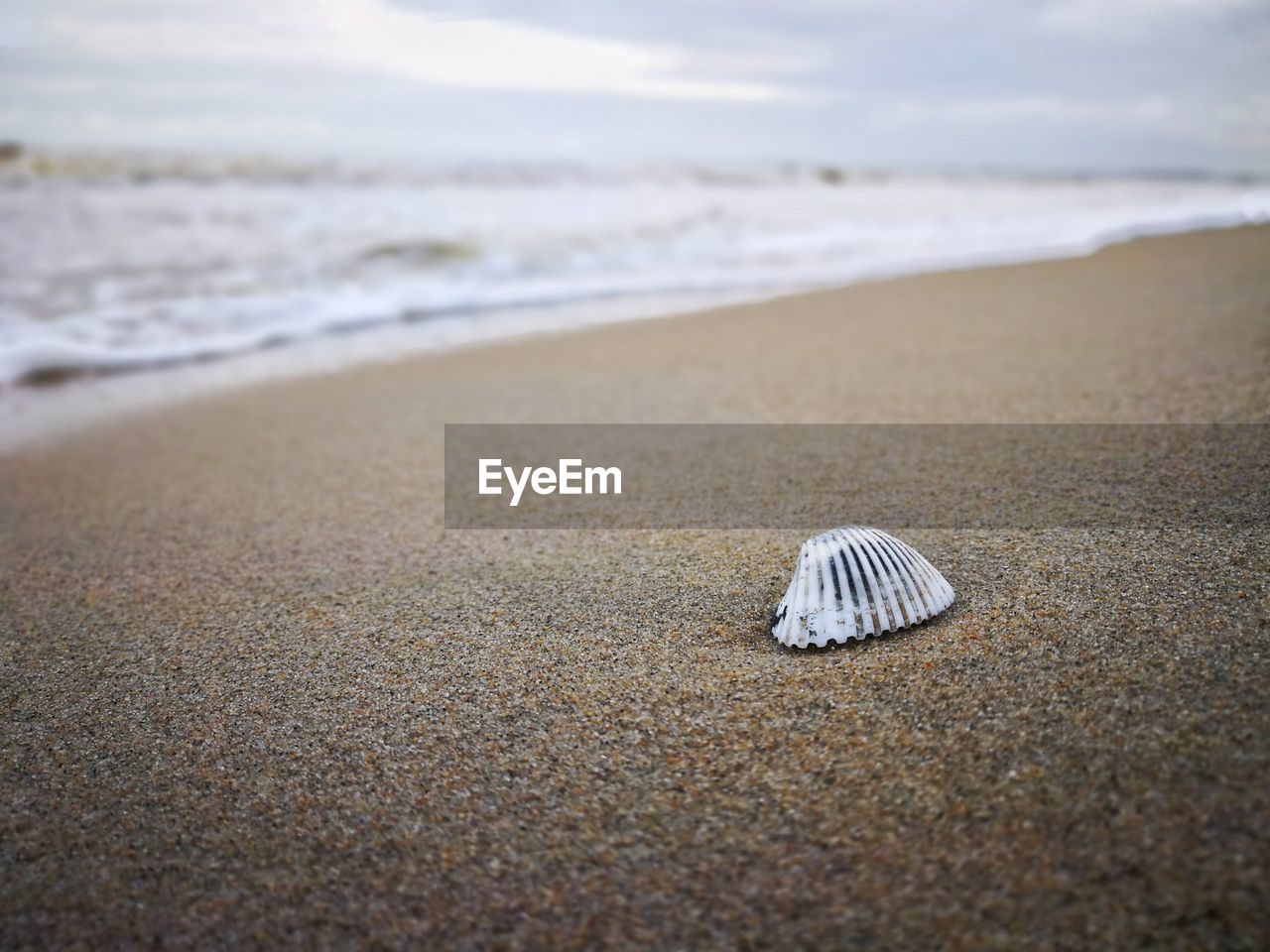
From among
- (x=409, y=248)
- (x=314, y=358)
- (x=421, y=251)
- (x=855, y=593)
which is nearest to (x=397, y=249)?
(x=409, y=248)

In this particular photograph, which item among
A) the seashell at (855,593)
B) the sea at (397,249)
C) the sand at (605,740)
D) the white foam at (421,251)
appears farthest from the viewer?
the white foam at (421,251)

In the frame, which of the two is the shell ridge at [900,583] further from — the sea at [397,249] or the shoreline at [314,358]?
the sea at [397,249]

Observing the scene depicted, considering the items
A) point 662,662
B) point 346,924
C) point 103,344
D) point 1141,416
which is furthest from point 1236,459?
point 103,344

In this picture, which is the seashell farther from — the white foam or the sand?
the white foam

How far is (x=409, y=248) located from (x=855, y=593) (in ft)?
28.2

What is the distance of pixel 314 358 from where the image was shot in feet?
18.5

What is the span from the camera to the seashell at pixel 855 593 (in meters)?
1.80

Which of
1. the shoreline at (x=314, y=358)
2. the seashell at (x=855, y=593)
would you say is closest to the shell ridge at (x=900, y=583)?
the seashell at (x=855, y=593)

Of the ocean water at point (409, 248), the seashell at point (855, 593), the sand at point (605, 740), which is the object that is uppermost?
the ocean water at point (409, 248)

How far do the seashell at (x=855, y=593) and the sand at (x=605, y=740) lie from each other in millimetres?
45

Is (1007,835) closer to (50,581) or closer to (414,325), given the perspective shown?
(50,581)

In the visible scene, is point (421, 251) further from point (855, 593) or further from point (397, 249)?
point (855, 593)

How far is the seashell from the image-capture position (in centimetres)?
180

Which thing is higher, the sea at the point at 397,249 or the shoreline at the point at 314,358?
the sea at the point at 397,249
